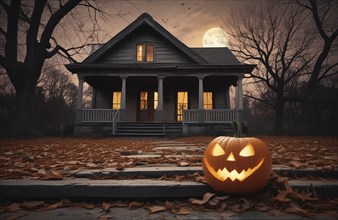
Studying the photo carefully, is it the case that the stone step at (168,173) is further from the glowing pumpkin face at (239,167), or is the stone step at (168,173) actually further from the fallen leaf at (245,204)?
the fallen leaf at (245,204)

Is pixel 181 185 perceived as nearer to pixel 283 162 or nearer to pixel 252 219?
pixel 252 219

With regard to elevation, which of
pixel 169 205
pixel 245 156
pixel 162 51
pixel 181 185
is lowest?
Result: pixel 169 205

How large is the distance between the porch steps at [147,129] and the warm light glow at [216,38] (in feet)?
31.9

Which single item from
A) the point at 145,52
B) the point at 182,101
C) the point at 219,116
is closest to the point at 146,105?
the point at 182,101

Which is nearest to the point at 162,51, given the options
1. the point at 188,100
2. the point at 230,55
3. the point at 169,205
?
the point at 188,100

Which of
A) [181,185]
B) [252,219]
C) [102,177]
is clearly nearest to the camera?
[252,219]

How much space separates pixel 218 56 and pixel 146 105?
6.46 m

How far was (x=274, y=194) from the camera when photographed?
1816mm

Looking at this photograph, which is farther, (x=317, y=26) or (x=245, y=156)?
(x=317, y=26)

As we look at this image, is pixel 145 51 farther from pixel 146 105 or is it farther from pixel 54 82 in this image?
pixel 54 82

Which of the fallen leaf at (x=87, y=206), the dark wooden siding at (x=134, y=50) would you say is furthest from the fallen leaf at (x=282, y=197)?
the dark wooden siding at (x=134, y=50)

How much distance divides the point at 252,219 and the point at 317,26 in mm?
19629

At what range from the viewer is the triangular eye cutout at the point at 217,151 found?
1931mm

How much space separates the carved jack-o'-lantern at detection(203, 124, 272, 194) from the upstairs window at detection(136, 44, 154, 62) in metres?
12.6
